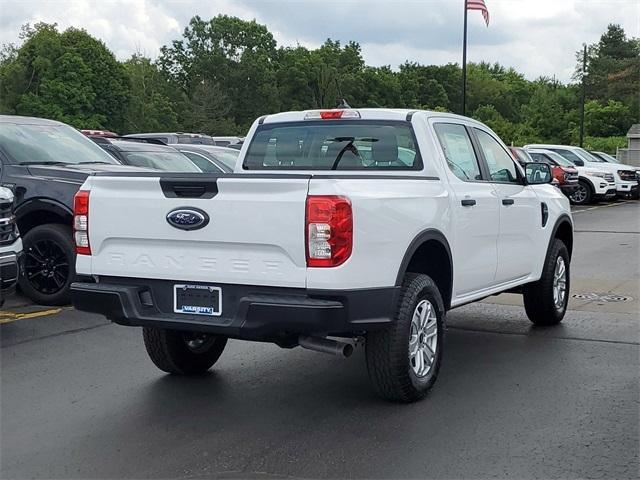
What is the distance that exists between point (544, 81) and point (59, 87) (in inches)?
2741

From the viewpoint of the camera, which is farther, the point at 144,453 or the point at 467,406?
the point at 467,406

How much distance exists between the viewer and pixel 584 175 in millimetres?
25953

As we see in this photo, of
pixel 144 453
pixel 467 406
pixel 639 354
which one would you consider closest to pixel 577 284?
pixel 639 354

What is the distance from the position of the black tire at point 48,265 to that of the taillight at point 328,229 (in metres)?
4.69

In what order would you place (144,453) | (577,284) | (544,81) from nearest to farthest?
(144,453), (577,284), (544,81)

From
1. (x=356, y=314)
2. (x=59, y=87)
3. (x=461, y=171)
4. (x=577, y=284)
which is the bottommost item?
(x=577, y=284)

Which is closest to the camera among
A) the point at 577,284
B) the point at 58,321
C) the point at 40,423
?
the point at 40,423

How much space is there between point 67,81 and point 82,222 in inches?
2534

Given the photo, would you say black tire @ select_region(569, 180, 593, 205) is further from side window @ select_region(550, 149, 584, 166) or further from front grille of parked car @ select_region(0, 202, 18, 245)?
front grille of parked car @ select_region(0, 202, 18, 245)

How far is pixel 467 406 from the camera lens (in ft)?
17.1

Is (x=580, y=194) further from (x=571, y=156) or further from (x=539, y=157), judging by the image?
(x=539, y=157)

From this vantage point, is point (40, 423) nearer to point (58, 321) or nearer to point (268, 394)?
point (268, 394)

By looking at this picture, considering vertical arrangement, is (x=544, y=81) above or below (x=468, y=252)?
above

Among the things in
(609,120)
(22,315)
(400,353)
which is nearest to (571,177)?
(22,315)
